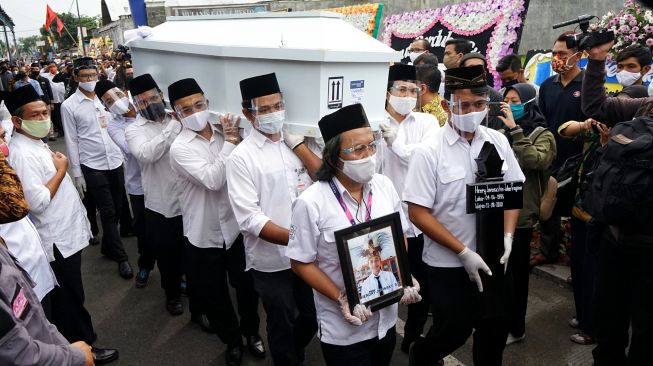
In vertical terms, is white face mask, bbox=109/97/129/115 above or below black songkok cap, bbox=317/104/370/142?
below

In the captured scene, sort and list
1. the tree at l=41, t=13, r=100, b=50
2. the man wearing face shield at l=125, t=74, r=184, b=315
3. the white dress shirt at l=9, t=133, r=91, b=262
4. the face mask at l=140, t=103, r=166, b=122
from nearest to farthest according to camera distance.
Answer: the white dress shirt at l=9, t=133, r=91, b=262 < the man wearing face shield at l=125, t=74, r=184, b=315 < the face mask at l=140, t=103, r=166, b=122 < the tree at l=41, t=13, r=100, b=50

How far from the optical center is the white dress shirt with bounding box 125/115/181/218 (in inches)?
146

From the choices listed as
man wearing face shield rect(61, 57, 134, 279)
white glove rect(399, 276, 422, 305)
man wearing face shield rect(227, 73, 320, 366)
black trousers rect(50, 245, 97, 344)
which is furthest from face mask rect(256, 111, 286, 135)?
man wearing face shield rect(61, 57, 134, 279)

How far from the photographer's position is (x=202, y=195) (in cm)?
325

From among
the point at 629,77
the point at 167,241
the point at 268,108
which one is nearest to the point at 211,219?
the point at 167,241

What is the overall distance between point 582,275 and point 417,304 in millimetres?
1323

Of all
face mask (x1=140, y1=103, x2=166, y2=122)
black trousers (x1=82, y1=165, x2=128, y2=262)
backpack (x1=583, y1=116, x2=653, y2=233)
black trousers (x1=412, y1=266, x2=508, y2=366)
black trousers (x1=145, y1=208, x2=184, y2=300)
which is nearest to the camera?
backpack (x1=583, y1=116, x2=653, y2=233)

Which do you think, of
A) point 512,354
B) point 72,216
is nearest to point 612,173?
point 512,354

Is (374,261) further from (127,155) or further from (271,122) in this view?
(127,155)

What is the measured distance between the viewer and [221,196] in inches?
128

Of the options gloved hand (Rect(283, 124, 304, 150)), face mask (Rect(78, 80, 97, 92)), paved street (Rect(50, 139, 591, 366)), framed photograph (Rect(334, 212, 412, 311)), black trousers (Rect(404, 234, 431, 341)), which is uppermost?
gloved hand (Rect(283, 124, 304, 150))

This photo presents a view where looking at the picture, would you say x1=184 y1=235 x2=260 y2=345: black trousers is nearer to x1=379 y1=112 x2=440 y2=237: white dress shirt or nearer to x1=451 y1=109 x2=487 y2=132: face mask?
x1=379 y1=112 x2=440 y2=237: white dress shirt

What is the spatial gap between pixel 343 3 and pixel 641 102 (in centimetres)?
1474

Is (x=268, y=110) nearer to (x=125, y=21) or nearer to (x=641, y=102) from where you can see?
(x=641, y=102)
